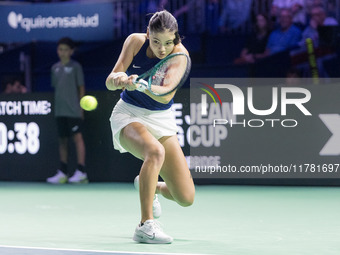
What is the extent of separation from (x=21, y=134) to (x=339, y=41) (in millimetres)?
4899

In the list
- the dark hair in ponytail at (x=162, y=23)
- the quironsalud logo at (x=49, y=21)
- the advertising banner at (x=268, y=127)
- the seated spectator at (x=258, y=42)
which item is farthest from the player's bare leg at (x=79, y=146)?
the dark hair in ponytail at (x=162, y=23)

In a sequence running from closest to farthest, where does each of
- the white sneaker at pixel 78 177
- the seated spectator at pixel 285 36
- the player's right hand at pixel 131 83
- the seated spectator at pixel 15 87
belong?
1. the player's right hand at pixel 131 83
2. the white sneaker at pixel 78 177
3. the seated spectator at pixel 285 36
4. the seated spectator at pixel 15 87

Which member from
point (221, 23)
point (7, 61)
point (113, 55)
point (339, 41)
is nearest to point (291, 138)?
point (339, 41)

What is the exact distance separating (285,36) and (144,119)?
6.47 meters

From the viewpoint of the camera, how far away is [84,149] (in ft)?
32.7

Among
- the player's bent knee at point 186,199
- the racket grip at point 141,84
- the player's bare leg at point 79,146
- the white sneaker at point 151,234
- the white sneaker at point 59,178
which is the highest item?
the racket grip at point 141,84

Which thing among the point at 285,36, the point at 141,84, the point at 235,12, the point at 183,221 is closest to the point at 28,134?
the point at 235,12

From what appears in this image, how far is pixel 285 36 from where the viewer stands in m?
11.2

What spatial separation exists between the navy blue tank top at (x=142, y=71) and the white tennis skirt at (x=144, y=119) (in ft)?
0.10

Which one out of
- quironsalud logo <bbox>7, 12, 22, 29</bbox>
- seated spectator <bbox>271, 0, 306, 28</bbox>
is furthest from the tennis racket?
quironsalud logo <bbox>7, 12, 22, 29</bbox>

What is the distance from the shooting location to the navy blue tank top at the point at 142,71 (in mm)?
5152

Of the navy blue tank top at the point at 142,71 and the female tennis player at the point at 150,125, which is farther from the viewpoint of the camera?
the navy blue tank top at the point at 142,71

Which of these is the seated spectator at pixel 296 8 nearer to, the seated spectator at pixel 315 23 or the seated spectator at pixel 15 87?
the seated spectator at pixel 315 23

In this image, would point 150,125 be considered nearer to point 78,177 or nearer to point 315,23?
point 78,177
